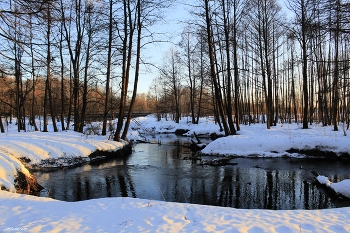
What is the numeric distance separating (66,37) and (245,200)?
21.2m

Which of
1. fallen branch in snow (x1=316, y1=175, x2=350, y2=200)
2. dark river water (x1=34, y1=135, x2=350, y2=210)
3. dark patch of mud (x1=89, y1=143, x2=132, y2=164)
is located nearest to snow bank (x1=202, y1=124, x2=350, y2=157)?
dark river water (x1=34, y1=135, x2=350, y2=210)

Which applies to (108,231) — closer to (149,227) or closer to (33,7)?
(149,227)

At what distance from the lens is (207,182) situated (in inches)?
394

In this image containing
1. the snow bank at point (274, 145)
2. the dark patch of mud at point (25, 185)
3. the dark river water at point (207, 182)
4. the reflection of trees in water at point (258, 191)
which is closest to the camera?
the reflection of trees in water at point (258, 191)

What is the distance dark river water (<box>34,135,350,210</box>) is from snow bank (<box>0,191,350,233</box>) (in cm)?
225

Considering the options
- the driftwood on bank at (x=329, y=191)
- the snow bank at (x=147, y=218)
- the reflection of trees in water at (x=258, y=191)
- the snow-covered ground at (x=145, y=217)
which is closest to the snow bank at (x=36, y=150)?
the snow-covered ground at (x=145, y=217)

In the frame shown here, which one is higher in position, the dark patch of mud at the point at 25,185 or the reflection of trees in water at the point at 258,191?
the dark patch of mud at the point at 25,185

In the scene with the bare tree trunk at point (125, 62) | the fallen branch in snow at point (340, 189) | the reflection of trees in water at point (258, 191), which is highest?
the bare tree trunk at point (125, 62)

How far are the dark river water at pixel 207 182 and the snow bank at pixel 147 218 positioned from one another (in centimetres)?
225

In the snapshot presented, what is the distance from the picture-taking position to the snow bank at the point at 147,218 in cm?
433

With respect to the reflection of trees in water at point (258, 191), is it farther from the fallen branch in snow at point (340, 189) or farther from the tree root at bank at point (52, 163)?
the tree root at bank at point (52, 163)

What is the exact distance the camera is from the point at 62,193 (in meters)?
8.52

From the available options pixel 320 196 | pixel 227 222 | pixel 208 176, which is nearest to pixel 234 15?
pixel 208 176

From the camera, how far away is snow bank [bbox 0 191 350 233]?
4.33 m
